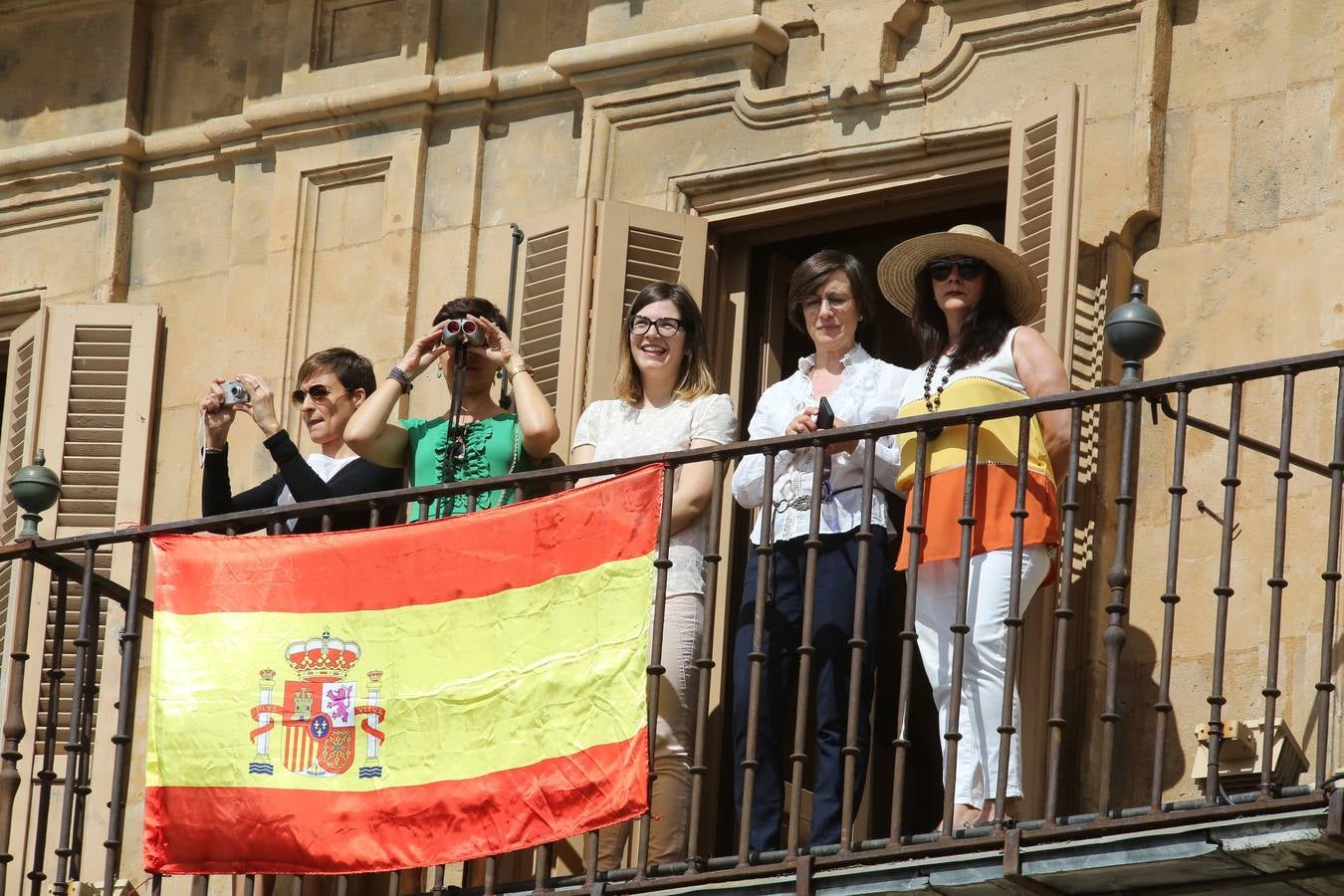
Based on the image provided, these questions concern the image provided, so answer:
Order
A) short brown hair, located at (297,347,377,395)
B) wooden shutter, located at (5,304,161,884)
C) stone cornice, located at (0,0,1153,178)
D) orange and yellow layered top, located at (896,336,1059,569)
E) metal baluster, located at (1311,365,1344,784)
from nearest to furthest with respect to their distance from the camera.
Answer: metal baluster, located at (1311,365,1344,784), orange and yellow layered top, located at (896,336,1059,569), short brown hair, located at (297,347,377,395), stone cornice, located at (0,0,1153,178), wooden shutter, located at (5,304,161,884)

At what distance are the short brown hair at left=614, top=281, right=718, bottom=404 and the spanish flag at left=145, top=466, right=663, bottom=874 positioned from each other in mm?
648

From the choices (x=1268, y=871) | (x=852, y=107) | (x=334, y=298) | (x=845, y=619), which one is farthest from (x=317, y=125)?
(x=1268, y=871)

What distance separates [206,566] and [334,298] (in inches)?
85.8

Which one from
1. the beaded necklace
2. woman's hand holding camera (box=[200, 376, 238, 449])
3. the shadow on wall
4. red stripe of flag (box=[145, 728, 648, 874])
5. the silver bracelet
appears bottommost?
red stripe of flag (box=[145, 728, 648, 874])

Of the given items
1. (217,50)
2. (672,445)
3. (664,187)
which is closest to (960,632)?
(672,445)

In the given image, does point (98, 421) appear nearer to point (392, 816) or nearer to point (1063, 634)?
point (392, 816)

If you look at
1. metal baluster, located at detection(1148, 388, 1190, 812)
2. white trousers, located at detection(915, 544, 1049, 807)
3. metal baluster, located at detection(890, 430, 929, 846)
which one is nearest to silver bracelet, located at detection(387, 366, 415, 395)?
metal baluster, located at detection(890, 430, 929, 846)

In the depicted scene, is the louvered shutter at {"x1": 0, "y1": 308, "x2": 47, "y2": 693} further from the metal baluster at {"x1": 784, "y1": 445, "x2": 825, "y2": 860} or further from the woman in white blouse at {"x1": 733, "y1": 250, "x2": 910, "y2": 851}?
the metal baluster at {"x1": 784, "y1": 445, "x2": 825, "y2": 860}

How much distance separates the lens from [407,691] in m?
9.01

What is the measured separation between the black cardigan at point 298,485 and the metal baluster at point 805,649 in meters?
1.63

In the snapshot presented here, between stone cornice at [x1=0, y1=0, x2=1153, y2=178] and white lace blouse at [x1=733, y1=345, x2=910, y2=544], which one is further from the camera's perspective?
stone cornice at [x1=0, y1=0, x2=1153, y2=178]

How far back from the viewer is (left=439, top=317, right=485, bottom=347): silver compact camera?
960 cm

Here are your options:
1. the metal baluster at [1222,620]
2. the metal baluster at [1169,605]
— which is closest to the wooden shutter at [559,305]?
the metal baluster at [1169,605]

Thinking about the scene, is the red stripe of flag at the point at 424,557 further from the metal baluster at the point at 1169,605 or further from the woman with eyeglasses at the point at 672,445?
the metal baluster at the point at 1169,605
